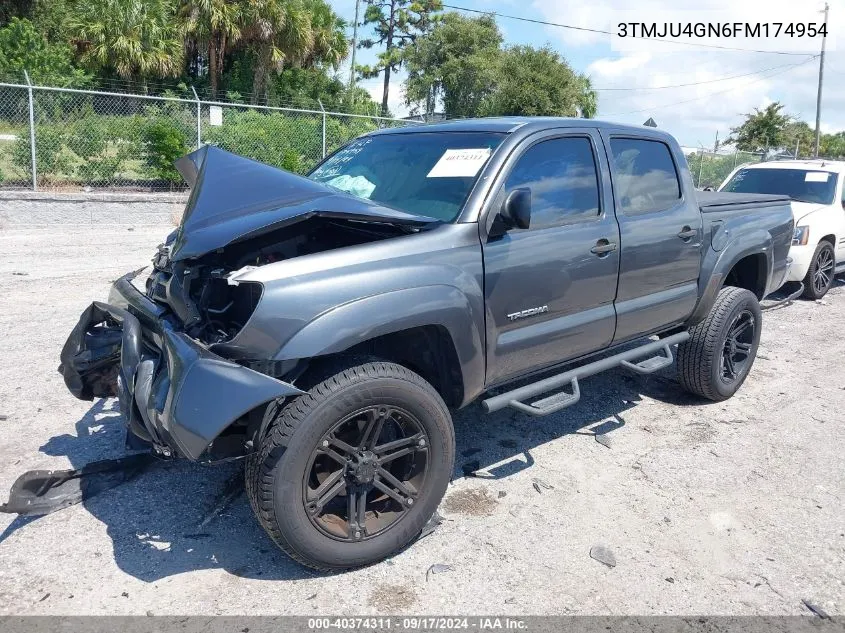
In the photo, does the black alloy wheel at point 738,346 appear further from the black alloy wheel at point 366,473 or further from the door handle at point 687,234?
the black alloy wheel at point 366,473

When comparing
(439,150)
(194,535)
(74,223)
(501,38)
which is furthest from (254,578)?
(501,38)

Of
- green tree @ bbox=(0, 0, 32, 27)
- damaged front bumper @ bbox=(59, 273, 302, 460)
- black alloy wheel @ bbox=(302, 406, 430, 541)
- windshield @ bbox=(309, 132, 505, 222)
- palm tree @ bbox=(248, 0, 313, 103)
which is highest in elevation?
green tree @ bbox=(0, 0, 32, 27)

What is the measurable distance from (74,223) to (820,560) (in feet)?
41.3

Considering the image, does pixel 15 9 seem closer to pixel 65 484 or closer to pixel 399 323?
pixel 65 484

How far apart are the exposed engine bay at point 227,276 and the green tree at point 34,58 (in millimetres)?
22843

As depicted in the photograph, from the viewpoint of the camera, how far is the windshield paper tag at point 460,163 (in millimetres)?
3668

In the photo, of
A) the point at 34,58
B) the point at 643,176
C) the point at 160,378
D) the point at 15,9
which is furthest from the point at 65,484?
the point at 15,9

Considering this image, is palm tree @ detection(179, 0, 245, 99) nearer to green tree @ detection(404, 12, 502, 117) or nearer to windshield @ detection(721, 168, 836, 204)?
green tree @ detection(404, 12, 502, 117)

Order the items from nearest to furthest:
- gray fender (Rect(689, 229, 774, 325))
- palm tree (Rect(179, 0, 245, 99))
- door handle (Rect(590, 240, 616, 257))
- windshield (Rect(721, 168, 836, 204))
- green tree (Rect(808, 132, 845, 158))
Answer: door handle (Rect(590, 240, 616, 257))
gray fender (Rect(689, 229, 774, 325))
windshield (Rect(721, 168, 836, 204))
palm tree (Rect(179, 0, 245, 99))
green tree (Rect(808, 132, 845, 158))

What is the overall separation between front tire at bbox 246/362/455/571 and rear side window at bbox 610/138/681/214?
197 centimetres

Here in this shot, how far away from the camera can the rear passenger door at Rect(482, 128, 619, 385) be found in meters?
3.54

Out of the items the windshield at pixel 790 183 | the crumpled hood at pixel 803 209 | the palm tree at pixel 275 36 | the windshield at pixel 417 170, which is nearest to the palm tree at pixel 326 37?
the palm tree at pixel 275 36

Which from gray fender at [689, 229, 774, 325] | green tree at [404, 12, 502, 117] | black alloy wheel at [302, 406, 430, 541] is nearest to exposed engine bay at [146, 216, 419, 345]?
black alloy wheel at [302, 406, 430, 541]

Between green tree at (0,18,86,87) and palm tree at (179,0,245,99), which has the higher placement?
palm tree at (179,0,245,99)
